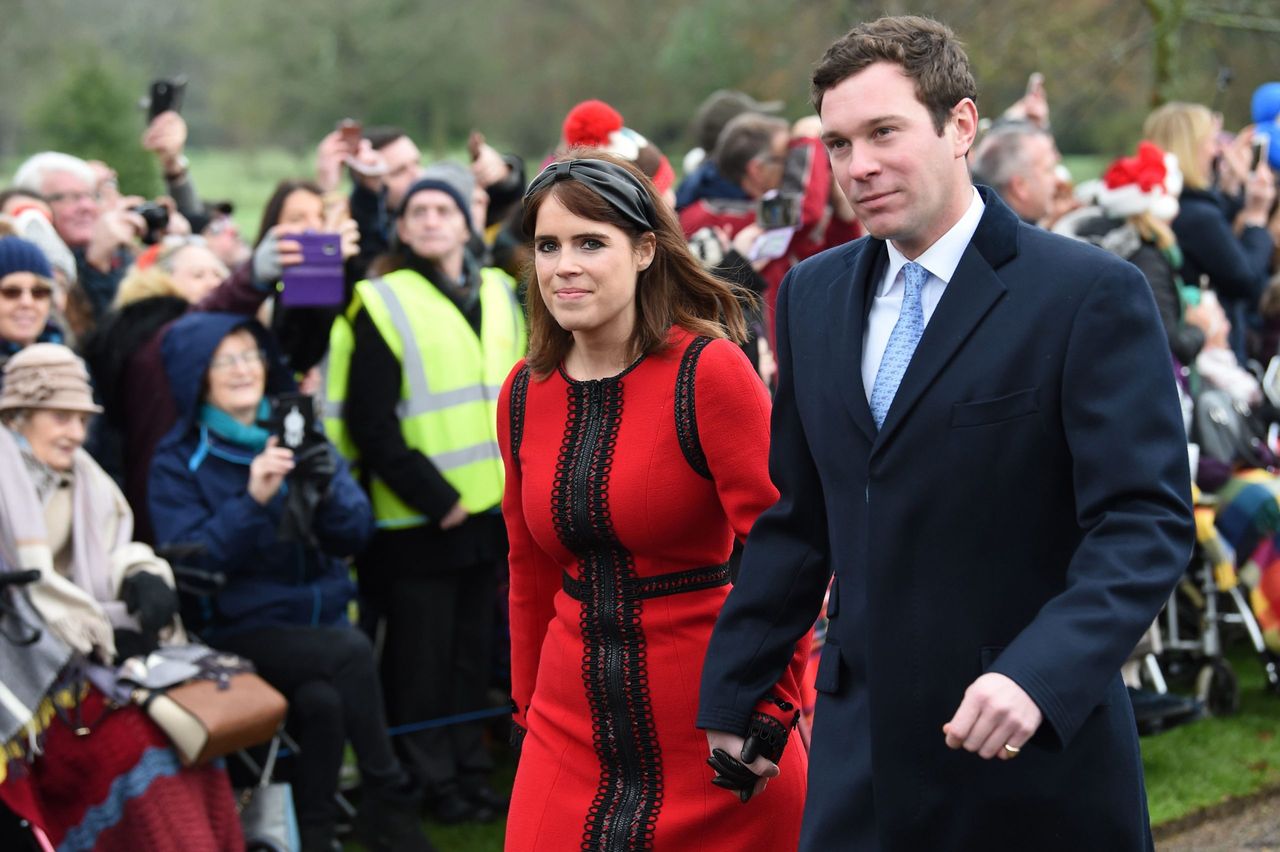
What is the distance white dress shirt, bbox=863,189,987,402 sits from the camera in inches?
112

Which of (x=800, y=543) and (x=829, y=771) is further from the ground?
(x=800, y=543)

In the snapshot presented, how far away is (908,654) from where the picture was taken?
2760mm

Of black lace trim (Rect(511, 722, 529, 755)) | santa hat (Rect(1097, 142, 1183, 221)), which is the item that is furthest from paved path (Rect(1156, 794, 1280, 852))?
black lace trim (Rect(511, 722, 529, 755))

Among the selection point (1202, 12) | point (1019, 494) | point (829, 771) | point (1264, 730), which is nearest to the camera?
point (1019, 494)

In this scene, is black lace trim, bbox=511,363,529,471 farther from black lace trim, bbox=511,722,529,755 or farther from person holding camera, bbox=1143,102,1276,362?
person holding camera, bbox=1143,102,1276,362

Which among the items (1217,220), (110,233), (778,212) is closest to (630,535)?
(778,212)

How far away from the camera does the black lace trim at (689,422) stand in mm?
3656

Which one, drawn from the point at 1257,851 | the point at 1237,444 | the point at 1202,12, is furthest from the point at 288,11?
the point at 1257,851

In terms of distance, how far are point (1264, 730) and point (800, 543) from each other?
5.28 metres

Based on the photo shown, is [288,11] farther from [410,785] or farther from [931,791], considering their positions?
[931,791]

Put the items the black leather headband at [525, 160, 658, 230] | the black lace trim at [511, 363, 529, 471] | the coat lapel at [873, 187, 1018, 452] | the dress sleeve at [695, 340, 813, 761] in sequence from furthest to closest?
the black lace trim at [511, 363, 529, 471]
the black leather headband at [525, 160, 658, 230]
the dress sleeve at [695, 340, 813, 761]
the coat lapel at [873, 187, 1018, 452]

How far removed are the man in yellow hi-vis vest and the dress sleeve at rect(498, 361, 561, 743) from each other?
8.57 feet

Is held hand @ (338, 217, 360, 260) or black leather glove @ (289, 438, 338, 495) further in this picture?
held hand @ (338, 217, 360, 260)

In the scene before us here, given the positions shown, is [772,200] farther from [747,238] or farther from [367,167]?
[367,167]
